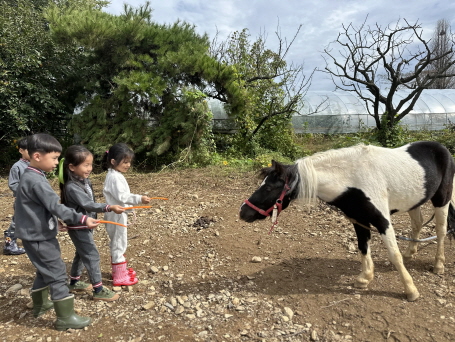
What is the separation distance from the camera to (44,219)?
2.50m

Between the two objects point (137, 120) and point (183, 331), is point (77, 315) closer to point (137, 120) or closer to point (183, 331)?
point (183, 331)

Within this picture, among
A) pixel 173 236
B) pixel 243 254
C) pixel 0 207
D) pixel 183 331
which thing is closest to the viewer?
pixel 183 331

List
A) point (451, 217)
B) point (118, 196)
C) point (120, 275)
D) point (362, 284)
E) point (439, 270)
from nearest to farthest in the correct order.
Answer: point (118, 196) → point (362, 284) → point (120, 275) → point (439, 270) → point (451, 217)

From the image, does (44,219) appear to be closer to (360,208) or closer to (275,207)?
(275,207)

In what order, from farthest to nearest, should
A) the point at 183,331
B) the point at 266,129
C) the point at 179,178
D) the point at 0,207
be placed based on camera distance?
1. the point at 266,129
2. the point at 179,178
3. the point at 0,207
4. the point at 183,331

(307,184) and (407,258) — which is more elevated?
(307,184)

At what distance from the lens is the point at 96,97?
10.1m

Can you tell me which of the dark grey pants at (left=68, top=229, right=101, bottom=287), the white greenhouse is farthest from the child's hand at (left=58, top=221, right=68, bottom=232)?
the white greenhouse

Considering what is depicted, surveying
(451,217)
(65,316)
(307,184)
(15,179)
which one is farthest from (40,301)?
(451,217)

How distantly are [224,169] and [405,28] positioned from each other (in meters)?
9.29

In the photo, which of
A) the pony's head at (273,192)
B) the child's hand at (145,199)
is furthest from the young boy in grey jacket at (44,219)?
the pony's head at (273,192)

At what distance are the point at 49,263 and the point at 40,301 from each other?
555mm

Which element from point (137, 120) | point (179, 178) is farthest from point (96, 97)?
Result: point (179, 178)

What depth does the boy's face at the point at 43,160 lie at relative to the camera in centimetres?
246
